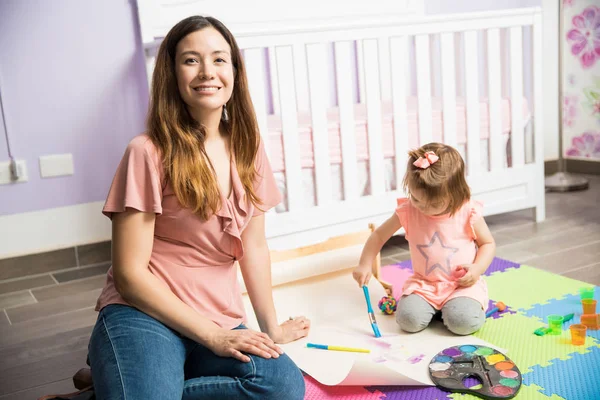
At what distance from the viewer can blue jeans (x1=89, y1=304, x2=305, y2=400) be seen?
107cm

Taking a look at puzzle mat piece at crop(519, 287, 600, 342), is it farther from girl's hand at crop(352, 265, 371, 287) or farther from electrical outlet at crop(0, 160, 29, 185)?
electrical outlet at crop(0, 160, 29, 185)

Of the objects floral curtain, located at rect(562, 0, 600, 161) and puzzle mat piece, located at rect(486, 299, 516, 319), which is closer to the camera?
puzzle mat piece, located at rect(486, 299, 516, 319)

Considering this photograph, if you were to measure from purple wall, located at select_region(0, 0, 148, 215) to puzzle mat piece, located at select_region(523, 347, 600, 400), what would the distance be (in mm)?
1744

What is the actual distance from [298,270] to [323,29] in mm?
769

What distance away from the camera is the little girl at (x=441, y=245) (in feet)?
5.24

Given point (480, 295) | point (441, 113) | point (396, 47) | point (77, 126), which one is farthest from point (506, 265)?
point (77, 126)

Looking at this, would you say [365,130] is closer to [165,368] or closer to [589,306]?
[589,306]

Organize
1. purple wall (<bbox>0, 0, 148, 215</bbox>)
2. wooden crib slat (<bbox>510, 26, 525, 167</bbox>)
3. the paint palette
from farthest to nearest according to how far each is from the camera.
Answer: wooden crib slat (<bbox>510, 26, 525, 167</bbox>), purple wall (<bbox>0, 0, 148, 215</bbox>), the paint palette

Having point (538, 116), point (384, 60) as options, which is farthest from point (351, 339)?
point (538, 116)

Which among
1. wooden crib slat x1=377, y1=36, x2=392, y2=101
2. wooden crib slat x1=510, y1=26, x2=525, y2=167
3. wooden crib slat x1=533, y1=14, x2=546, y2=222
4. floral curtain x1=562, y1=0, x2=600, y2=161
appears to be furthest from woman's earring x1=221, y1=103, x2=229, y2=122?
floral curtain x1=562, y1=0, x2=600, y2=161

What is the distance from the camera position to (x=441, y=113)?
2.45 metres

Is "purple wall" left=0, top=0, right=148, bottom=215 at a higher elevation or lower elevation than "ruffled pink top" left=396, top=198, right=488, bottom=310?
higher

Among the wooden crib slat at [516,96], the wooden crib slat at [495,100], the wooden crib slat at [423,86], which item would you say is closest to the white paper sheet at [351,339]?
the wooden crib slat at [423,86]

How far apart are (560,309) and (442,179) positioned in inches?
18.5
